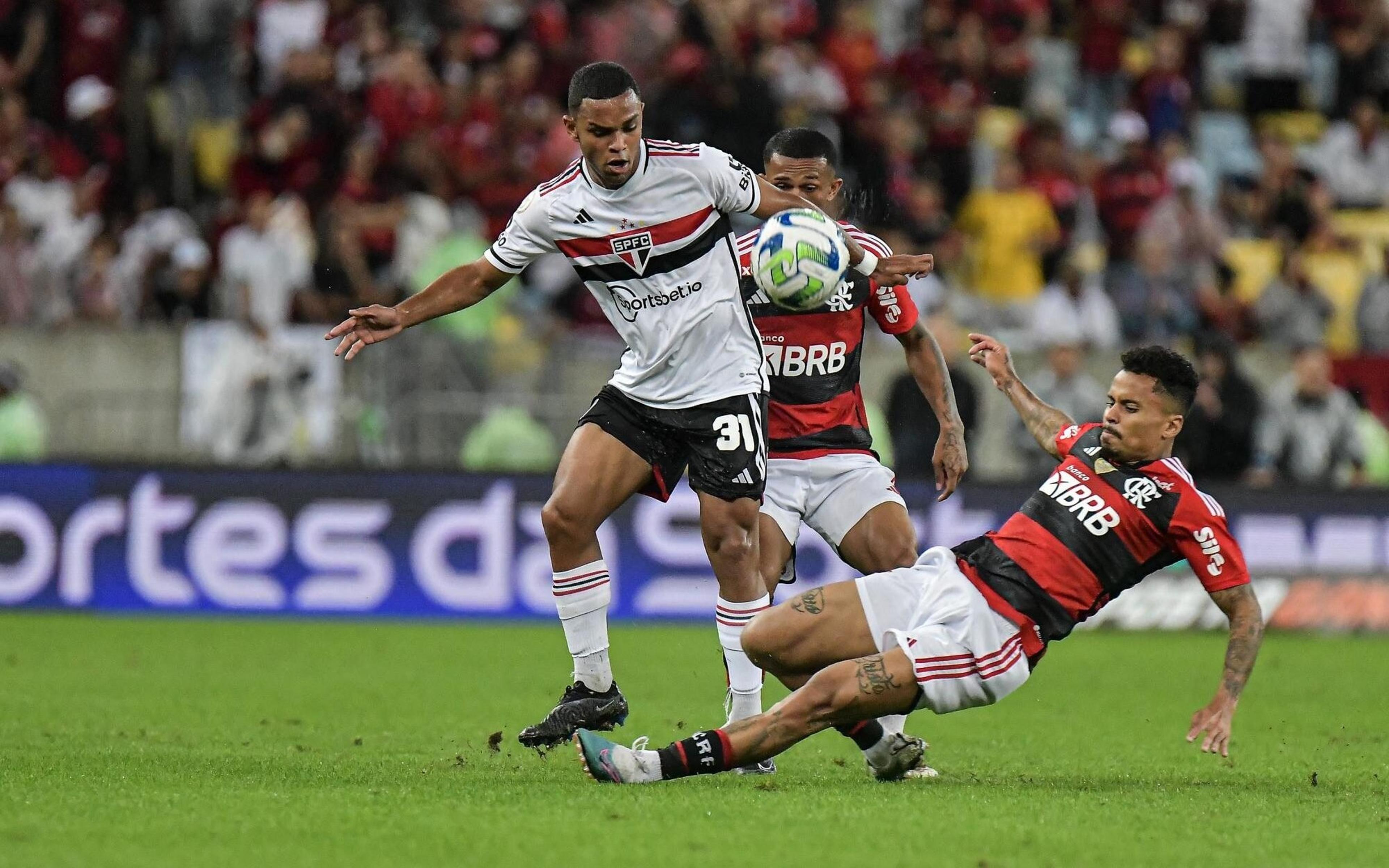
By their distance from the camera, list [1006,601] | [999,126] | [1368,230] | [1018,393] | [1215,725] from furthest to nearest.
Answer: [1368,230] → [999,126] → [1018,393] → [1006,601] → [1215,725]

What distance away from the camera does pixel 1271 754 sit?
334 inches

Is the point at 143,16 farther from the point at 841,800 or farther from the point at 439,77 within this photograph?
the point at 841,800

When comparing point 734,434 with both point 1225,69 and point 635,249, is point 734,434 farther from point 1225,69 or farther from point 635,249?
point 1225,69

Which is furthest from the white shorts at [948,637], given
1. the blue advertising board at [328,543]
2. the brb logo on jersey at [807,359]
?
the blue advertising board at [328,543]

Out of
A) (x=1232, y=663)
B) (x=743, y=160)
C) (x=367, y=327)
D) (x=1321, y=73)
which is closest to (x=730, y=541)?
(x=367, y=327)

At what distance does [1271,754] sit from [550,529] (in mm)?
3398

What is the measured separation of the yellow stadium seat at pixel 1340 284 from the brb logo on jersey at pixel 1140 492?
39.8 ft

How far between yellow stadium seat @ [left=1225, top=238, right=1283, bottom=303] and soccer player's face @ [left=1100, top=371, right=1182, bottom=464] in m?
12.0

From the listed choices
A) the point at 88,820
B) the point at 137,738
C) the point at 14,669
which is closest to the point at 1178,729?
the point at 137,738

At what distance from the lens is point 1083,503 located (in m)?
7.13

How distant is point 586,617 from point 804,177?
2.07 metres

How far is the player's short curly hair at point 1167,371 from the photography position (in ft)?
23.4

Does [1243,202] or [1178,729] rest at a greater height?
[1243,202]

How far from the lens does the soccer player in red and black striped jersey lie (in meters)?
6.74
